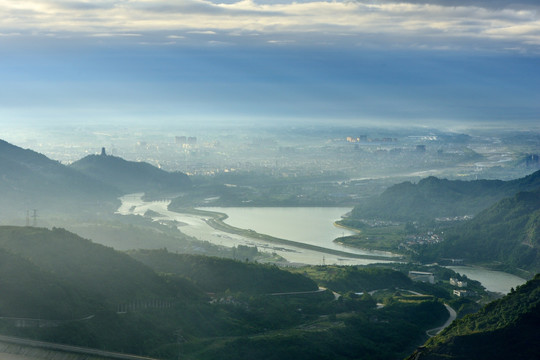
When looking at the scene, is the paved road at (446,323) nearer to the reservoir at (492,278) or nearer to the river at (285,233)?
the reservoir at (492,278)

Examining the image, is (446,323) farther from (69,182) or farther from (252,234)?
(69,182)

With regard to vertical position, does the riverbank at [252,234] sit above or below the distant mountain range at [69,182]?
below

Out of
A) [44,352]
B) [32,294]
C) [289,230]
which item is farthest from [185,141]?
[44,352]

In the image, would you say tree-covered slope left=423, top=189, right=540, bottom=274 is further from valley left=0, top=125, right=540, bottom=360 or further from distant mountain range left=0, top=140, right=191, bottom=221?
distant mountain range left=0, top=140, right=191, bottom=221

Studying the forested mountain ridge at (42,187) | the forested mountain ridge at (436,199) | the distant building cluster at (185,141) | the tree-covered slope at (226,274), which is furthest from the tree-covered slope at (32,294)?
the distant building cluster at (185,141)

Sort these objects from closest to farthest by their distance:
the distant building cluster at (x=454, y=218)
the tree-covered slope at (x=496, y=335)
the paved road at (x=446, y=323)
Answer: the tree-covered slope at (x=496, y=335) → the paved road at (x=446, y=323) → the distant building cluster at (x=454, y=218)

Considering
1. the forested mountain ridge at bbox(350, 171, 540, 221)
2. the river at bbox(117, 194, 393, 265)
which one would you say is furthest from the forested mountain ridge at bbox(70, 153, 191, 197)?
the forested mountain ridge at bbox(350, 171, 540, 221)
